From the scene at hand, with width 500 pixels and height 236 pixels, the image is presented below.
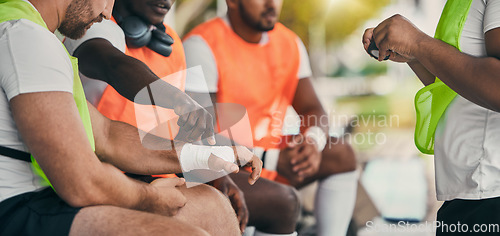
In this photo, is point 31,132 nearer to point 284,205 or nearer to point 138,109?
point 138,109

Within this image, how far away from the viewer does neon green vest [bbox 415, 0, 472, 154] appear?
1114 millimetres

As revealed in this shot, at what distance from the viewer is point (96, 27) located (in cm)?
156

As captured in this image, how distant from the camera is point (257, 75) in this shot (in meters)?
2.15

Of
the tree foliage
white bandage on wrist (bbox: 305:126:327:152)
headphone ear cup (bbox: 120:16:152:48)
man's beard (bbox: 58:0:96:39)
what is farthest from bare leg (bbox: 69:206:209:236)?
the tree foliage

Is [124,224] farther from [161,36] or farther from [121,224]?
[161,36]

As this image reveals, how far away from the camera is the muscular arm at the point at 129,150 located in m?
1.27

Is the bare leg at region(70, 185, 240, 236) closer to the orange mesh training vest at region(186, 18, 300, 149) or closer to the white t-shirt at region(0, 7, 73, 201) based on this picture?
the white t-shirt at region(0, 7, 73, 201)

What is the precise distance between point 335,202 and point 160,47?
989mm

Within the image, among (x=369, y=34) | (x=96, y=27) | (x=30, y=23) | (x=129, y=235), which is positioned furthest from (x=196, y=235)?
(x=96, y=27)

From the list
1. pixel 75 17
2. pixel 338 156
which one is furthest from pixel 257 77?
pixel 75 17

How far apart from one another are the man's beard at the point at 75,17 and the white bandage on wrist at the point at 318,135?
1.15 m

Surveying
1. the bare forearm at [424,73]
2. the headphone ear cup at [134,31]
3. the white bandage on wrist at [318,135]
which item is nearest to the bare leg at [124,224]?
the bare forearm at [424,73]

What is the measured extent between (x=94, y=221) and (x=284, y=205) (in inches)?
38.7

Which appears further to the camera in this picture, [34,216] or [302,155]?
[302,155]
